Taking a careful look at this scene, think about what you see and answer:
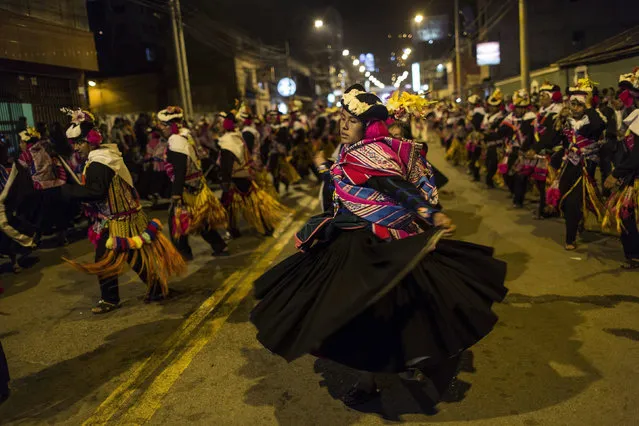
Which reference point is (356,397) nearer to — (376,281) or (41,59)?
(376,281)

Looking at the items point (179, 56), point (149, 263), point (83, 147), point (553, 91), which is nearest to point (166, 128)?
point (83, 147)

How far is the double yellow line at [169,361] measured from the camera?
4.12 metres

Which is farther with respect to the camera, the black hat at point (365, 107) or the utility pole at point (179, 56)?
the utility pole at point (179, 56)

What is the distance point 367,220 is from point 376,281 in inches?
21.9

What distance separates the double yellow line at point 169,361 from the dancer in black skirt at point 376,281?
1066 millimetres

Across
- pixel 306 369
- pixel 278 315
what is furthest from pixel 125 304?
pixel 278 315

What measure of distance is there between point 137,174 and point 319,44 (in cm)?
7970

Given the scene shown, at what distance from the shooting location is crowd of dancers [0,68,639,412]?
3.68 meters

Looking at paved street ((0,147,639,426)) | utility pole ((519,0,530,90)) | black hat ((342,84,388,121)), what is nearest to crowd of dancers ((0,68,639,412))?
black hat ((342,84,388,121))

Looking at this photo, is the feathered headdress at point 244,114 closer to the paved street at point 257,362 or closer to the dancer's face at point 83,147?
the paved street at point 257,362

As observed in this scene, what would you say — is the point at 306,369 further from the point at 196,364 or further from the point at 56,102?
the point at 56,102

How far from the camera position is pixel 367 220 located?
13.2ft

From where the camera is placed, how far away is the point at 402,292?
375 centimetres

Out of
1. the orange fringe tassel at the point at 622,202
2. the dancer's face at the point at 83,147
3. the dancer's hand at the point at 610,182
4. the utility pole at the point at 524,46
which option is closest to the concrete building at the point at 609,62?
the utility pole at the point at 524,46
